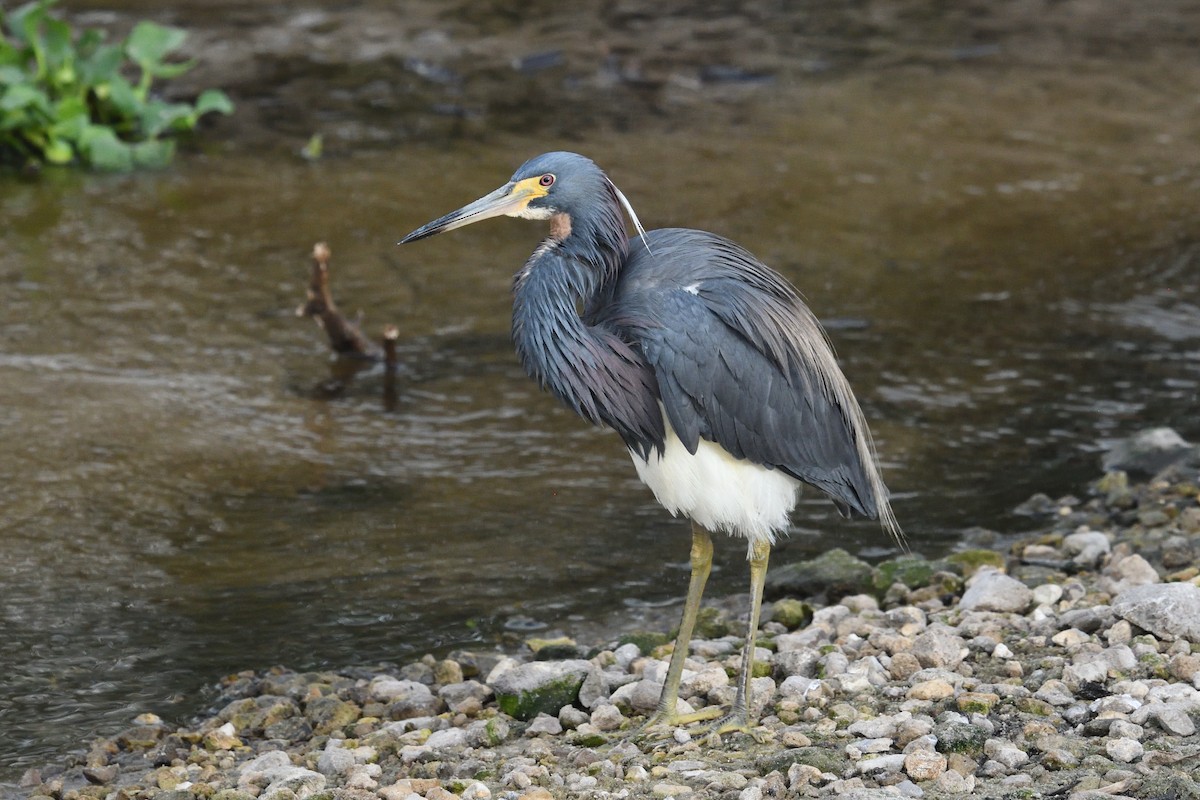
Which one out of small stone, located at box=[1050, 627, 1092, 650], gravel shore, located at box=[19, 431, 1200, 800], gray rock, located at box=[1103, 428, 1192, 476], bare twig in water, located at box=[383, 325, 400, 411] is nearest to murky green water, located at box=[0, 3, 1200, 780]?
bare twig in water, located at box=[383, 325, 400, 411]

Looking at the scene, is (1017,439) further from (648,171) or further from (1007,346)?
(648,171)

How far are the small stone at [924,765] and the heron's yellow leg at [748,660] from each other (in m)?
0.67

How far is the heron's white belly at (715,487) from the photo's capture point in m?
4.77

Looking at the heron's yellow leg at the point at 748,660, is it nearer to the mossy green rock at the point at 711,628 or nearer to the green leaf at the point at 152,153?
the mossy green rock at the point at 711,628

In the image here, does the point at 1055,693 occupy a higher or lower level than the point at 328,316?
lower

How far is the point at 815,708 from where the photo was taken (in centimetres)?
463

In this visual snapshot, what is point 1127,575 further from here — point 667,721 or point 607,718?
point 607,718

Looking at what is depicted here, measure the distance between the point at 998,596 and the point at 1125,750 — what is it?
1457 millimetres

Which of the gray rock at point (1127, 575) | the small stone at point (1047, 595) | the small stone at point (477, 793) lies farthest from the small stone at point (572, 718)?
the gray rock at point (1127, 575)

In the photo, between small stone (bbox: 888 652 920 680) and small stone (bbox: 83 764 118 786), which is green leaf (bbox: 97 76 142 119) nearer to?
small stone (bbox: 83 764 118 786)

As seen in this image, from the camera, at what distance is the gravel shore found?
4.06 meters

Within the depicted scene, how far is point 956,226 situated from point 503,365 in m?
3.94

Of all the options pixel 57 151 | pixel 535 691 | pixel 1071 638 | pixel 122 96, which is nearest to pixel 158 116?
pixel 122 96

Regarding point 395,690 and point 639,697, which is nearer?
point 639,697
